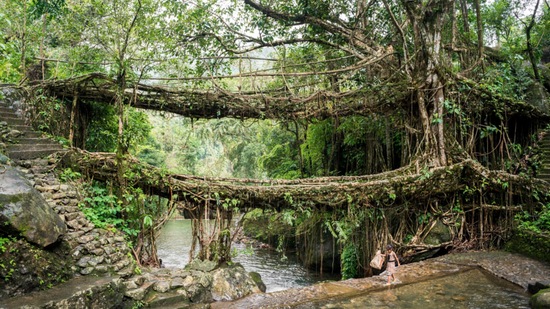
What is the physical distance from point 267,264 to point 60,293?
27.5 ft

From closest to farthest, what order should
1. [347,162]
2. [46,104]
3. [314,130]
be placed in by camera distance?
[46,104], [347,162], [314,130]

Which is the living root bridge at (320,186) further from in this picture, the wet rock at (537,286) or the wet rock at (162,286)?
the wet rock at (537,286)

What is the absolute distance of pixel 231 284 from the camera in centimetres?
570

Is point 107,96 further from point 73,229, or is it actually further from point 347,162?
point 347,162

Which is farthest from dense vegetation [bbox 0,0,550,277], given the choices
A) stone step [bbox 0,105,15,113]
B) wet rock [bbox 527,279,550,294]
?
wet rock [bbox 527,279,550,294]

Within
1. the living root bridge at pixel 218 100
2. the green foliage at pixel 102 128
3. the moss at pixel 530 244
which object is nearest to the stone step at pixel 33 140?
the living root bridge at pixel 218 100

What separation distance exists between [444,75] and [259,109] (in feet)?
12.8

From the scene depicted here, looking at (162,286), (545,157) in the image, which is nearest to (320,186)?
(162,286)

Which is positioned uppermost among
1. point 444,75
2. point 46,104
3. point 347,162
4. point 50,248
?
point 444,75

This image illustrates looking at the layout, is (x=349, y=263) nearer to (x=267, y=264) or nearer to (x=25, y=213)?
(x=267, y=264)

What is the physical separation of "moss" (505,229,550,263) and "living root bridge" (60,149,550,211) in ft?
2.18

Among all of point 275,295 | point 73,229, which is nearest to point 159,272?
point 73,229

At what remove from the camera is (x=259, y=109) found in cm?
734

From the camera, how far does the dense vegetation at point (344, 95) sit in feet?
22.2
